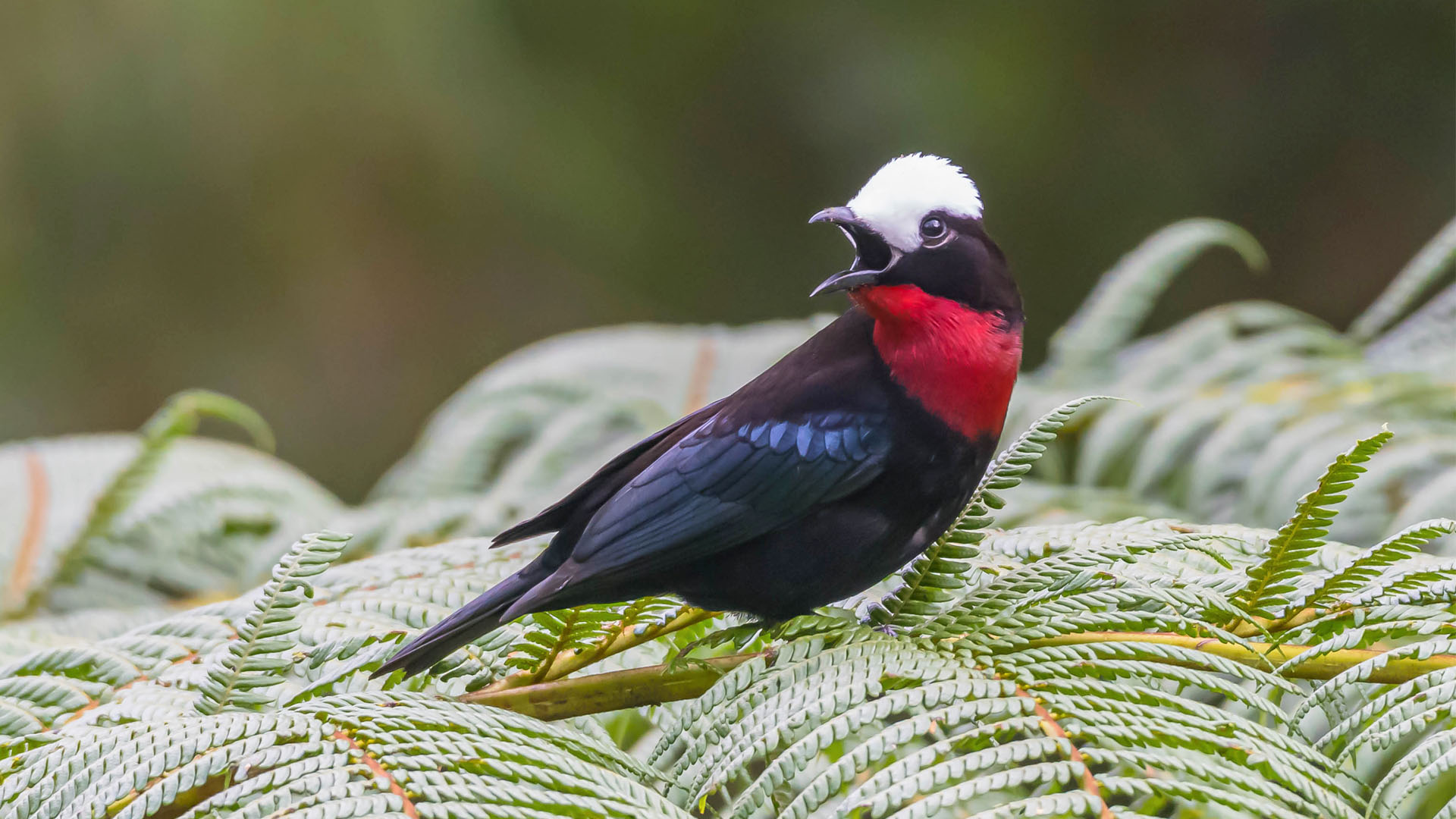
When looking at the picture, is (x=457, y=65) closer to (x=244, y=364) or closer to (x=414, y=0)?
(x=414, y=0)

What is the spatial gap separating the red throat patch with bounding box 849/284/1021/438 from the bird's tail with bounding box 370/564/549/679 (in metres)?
0.41

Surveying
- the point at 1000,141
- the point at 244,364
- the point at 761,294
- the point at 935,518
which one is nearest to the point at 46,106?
the point at 244,364

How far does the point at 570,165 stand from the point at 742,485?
492cm

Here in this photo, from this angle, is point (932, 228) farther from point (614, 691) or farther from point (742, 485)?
point (614, 691)

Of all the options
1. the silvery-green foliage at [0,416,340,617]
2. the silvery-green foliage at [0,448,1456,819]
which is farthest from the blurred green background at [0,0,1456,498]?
the silvery-green foliage at [0,448,1456,819]

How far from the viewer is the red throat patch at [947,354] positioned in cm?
112

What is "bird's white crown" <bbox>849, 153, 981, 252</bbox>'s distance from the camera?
44.2 inches

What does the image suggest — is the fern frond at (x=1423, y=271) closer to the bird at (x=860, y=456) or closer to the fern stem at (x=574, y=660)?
the bird at (x=860, y=456)

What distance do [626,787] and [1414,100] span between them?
542cm

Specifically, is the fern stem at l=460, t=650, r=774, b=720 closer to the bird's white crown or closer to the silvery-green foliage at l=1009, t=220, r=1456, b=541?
the bird's white crown

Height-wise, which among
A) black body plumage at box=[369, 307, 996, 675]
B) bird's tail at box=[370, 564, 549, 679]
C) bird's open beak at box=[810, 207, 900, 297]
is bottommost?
bird's tail at box=[370, 564, 549, 679]

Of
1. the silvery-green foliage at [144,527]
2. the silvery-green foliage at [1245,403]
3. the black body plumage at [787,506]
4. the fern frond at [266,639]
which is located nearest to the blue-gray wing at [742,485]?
the black body plumage at [787,506]

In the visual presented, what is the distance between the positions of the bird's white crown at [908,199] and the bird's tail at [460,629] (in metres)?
0.46

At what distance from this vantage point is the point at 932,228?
1138mm
